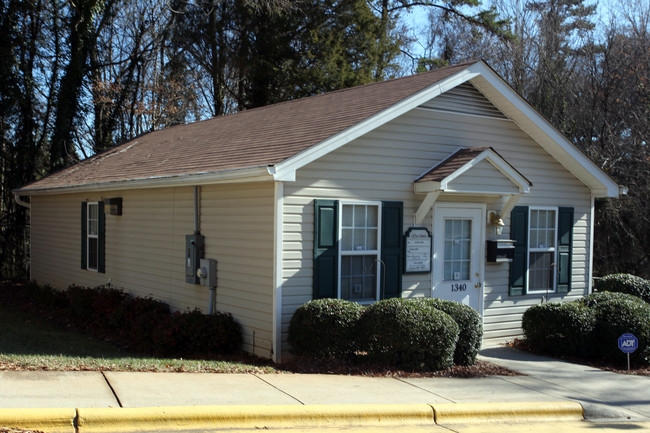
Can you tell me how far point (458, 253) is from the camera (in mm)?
11422

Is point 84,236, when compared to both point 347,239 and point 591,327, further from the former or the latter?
point 591,327

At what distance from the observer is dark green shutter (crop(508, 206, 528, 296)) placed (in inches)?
471

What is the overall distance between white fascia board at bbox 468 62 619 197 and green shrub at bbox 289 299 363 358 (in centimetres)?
488

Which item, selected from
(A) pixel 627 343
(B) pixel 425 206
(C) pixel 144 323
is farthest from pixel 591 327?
(C) pixel 144 323

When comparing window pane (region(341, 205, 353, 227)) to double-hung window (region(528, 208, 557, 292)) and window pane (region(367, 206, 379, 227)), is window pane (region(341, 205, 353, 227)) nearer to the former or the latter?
window pane (region(367, 206, 379, 227))

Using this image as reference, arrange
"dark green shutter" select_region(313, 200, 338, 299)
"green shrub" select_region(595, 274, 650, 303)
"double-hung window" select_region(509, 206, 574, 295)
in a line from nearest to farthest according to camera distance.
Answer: "dark green shutter" select_region(313, 200, 338, 299)
"double-hung window" select_region(509, 206, 574, 295)
"green shrub" select_region(595, 274, 650, 303)

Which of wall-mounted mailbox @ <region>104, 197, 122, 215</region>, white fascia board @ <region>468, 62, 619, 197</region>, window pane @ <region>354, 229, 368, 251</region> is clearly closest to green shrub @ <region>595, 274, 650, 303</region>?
white fascia board @ <region>468, 62, 619, 197</region>

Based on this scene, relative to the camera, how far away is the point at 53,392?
6.40m

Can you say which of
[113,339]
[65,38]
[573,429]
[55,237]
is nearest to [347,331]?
[573,429]

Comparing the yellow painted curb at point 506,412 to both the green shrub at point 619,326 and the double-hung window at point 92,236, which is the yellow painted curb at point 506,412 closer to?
the green shrub at point 619,326

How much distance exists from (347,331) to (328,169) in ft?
8.00

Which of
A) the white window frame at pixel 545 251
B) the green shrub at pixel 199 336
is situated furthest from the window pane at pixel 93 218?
the white window frame at pixel 545 251

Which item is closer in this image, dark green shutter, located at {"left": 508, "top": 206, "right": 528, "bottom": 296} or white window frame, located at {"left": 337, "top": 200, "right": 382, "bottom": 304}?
white window frame, located at {"left": 337, "top": 200, "right": 382, "bottom": 304}

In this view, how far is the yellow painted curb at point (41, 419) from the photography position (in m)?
5.45
